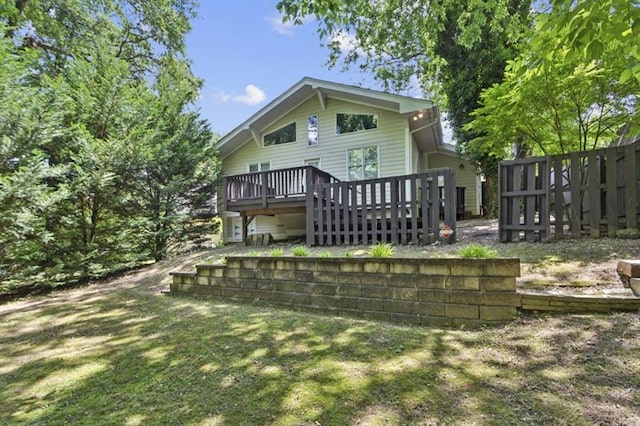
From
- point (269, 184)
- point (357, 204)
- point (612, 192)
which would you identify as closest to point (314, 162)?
point (269, 184)

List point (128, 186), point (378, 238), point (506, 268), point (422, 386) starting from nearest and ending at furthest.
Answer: point (422, 386) → point (506, 268) → point (378, 238) → point (128, 186)

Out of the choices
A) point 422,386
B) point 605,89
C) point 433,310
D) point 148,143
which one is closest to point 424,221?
point 433,310

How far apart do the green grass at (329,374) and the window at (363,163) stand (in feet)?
28.5

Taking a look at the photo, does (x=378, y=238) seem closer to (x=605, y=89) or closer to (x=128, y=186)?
(x=605, y=89)

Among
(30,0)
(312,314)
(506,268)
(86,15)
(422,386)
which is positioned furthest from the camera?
(86,15)

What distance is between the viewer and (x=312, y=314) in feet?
14.0

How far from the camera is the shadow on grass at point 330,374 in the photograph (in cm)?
208

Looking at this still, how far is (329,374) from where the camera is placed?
102 inches

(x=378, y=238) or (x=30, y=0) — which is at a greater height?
(x=30, y=0)

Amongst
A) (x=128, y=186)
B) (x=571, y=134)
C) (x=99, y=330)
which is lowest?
(x=99, y=330)

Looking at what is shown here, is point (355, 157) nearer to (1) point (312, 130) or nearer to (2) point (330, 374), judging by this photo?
(1) point (312, 130)

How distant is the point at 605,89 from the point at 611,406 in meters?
7.00

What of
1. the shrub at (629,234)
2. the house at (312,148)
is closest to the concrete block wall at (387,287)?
the shrub at (629,234)

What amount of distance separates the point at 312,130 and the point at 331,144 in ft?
3.34
